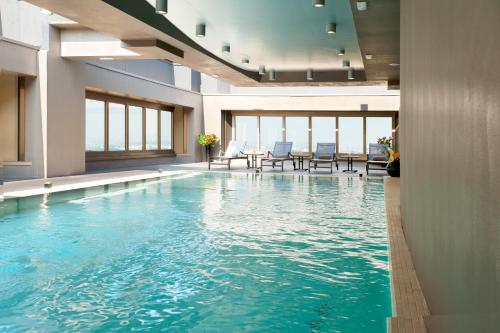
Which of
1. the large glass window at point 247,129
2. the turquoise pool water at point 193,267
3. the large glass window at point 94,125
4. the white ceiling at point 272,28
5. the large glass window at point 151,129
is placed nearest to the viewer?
the turquoise pool water at point 193,267

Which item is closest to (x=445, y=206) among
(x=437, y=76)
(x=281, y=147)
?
(x=437, y=76)

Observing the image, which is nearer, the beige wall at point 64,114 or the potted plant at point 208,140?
the beige wall at point 64,114

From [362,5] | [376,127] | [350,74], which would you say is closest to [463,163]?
[362,5]

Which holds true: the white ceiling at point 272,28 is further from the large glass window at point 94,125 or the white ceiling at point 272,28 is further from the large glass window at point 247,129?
the large glass window at point 247,129

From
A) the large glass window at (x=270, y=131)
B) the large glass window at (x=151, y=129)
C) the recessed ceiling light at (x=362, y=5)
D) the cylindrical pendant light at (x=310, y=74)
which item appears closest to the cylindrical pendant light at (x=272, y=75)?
the cylindrical pendant light at (x=310, y=74)

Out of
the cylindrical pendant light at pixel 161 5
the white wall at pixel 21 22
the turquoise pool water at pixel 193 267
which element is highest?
the white wall at pixel 21 22

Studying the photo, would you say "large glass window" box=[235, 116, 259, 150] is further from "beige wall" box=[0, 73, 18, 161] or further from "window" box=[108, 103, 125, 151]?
"beige wall" box=[0, 73, 18, 161]

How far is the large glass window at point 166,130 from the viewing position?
1934 centimetres

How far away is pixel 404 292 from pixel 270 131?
18.9 m

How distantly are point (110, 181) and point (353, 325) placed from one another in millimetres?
8976

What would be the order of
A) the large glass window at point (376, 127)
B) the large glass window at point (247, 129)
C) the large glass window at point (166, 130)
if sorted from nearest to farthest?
the large glass window at point (166, 130) → the large glass window at point (376, 127) → the large glass window at point (247, 129)

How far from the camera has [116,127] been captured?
1631 cm

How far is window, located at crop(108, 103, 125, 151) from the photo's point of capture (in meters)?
16.0

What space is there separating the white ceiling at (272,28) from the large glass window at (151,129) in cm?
588
